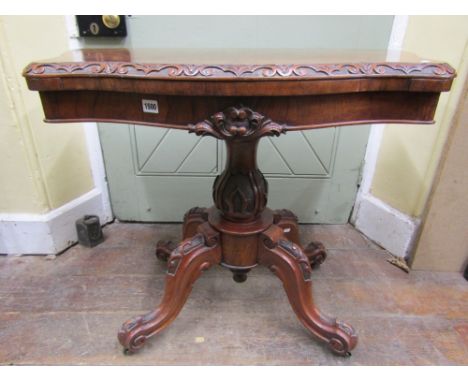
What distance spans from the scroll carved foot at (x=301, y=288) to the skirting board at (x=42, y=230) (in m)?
0.82

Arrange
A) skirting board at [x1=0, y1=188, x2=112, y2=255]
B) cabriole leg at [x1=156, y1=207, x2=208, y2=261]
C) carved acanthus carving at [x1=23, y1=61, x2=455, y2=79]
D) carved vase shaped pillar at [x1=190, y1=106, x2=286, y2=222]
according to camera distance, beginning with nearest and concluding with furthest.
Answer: carved acanthus carving at [x1=23, y1=61, x2=455, y2=79], carved vase shaped pillar at [x1=190, y1=106, x2=286, y2=222], cabriole leg at [x1=156, y1=207, x2=208, y2=261], skirting board at [x1=0, y1=188, x2=112, y2=255]

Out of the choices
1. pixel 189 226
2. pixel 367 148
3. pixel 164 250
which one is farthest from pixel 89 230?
pixel 367 148

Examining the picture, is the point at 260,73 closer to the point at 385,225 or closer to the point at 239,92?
the point at 239,92

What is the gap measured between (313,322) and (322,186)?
668 mm

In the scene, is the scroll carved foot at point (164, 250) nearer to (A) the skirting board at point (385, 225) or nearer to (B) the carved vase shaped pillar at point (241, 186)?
(B) the carved vase shaped pillar at point (241, 186)

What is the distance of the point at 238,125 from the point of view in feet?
2.06

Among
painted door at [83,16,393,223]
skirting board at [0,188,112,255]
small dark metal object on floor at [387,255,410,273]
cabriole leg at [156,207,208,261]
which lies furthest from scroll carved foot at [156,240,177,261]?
small dark metal object on floor at [387,255,410,273]

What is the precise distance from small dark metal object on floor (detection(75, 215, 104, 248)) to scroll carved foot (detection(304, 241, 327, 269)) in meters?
0.84

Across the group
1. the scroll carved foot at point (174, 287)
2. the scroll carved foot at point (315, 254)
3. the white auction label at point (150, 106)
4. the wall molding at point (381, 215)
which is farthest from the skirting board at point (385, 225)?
the white auction label at point (150, 106)

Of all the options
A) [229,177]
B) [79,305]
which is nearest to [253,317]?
[229,177]

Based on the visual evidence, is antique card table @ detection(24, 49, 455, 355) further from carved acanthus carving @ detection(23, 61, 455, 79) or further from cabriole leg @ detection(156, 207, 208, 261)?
cabriole leg @ detection(156, 207, 208, 261)

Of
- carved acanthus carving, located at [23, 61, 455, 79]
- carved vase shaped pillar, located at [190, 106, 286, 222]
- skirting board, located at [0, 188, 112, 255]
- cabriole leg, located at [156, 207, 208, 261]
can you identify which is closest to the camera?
carved acanthus carving, located at [23, 61, 455, 79]

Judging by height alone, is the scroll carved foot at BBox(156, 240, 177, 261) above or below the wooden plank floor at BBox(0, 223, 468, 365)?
above

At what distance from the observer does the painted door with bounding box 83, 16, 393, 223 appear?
1152mm
